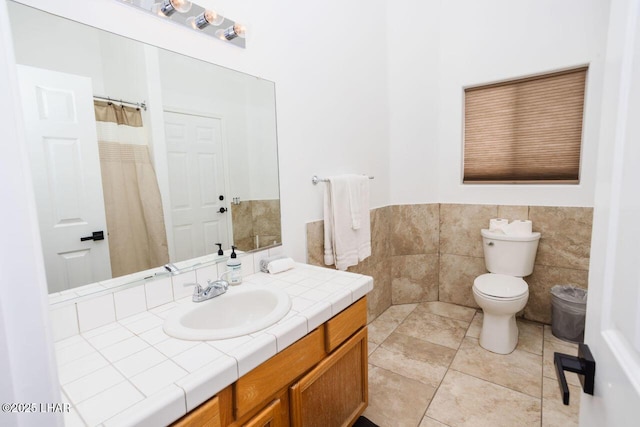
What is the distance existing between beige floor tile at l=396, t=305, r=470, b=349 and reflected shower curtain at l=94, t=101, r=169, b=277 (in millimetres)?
1996

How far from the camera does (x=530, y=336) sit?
238 centimetres

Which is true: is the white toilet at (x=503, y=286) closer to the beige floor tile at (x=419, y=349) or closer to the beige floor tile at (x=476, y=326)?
the beige floor tile at (x=476, y=326)

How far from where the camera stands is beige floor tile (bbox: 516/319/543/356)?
2.22 metres

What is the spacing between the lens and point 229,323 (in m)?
1.29

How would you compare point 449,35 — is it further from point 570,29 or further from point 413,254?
point 413,254

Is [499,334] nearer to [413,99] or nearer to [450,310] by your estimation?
[450,310]

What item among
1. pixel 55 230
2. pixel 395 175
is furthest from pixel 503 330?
pixel 55 230

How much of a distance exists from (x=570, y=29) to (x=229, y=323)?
2.95 metres

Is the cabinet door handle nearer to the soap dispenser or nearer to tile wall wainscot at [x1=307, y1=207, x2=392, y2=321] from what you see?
the soap dispenser

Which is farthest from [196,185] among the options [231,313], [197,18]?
[197,18]

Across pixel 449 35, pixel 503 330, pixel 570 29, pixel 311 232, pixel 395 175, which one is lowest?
pixel 503 330

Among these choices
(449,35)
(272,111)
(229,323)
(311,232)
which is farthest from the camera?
(449,35)

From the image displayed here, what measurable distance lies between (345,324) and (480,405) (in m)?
1.05

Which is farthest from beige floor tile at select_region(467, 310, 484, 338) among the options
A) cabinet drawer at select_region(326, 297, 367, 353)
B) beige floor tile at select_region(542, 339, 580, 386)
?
cabinet drawer at select_region(326, 297, 367, 353)
